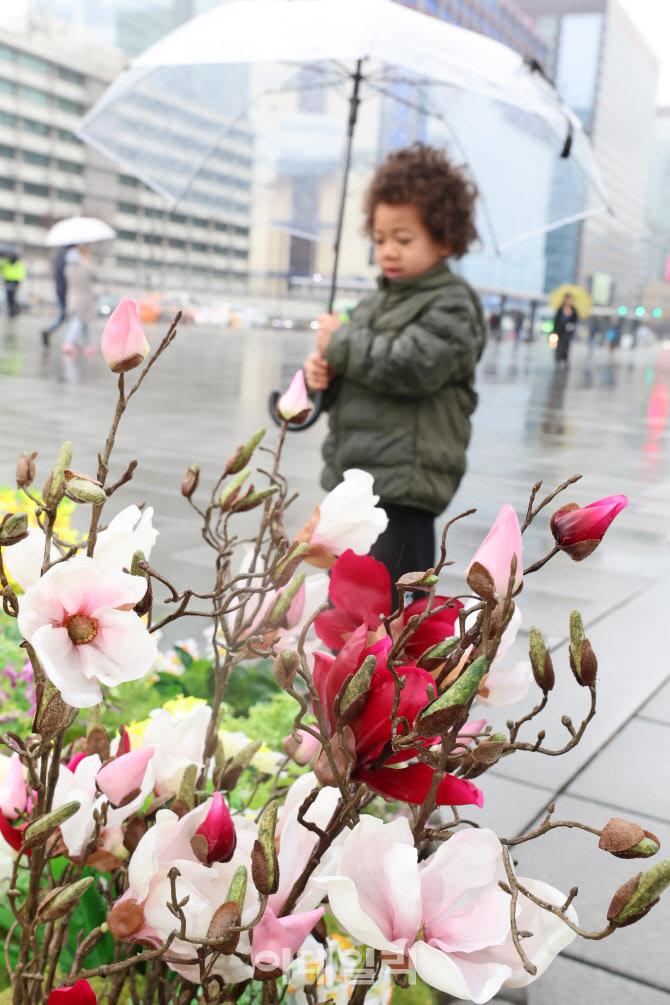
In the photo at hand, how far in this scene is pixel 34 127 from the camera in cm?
9294

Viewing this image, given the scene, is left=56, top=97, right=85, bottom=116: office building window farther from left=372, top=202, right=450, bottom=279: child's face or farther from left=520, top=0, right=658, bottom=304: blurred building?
left=372, top=202, right=450, bottom=279: child's face

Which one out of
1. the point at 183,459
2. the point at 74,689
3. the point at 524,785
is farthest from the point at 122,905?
the point at 183,459

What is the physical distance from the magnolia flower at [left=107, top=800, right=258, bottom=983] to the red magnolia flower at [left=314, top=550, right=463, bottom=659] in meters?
0.17

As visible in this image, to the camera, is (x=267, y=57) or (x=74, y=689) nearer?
(x=74, y=689)

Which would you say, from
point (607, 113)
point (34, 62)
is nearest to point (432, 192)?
point (34, 62)

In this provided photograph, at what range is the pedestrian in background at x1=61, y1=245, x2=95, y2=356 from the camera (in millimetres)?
16781

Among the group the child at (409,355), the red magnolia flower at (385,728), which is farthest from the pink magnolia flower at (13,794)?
the child at (409,355)

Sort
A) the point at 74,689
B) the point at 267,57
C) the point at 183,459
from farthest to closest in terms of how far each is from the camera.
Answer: the point at 183,459, the point at 267,57, the point at 74,689

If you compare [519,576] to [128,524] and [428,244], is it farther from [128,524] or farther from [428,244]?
[428,244]

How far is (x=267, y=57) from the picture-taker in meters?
3.89

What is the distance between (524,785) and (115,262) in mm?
102065

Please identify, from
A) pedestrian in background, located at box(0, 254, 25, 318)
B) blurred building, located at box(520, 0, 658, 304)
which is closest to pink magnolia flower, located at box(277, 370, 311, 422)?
pedestrian in background, located at box(0, 254, 25, 318)

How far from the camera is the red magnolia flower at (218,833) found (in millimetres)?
750

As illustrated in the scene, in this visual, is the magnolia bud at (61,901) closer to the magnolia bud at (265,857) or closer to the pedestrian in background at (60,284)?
the magnolia bud at (265,857)
